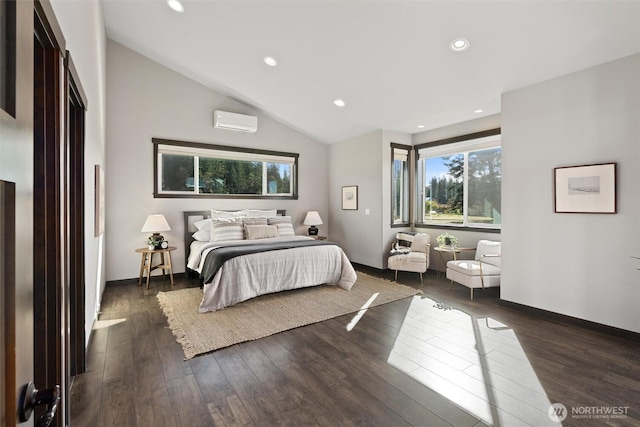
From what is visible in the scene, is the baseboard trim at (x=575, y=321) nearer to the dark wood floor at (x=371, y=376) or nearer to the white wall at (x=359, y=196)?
the dark wood floor at (x=371, y=376)

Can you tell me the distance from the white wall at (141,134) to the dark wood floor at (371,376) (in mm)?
1929

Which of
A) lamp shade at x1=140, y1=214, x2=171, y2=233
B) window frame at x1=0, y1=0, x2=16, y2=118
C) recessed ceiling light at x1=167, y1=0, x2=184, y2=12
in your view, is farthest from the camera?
lamp shade at x1=140, y1=214, x2=171, y2=233

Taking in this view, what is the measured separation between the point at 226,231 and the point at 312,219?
2053 mm

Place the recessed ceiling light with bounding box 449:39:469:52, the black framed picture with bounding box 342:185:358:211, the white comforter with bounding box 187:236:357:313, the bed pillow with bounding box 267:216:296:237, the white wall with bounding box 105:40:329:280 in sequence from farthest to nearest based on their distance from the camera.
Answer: the black framed picture with bounding box 342:185:358:211 → the bed pillow with bounding box 267:216:296:237 → the white wall with bounding box 105:40:329:280 → the white comforter with bounding box 187:236:357:313 → the recessed ceiling light with bounding box 449:39:469:52

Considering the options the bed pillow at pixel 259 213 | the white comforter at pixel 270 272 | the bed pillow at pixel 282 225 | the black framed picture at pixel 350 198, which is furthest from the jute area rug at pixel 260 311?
the black framed picture at pixel 350 198

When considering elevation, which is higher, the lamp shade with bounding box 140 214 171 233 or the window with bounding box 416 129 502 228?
the window with bounding box 416 129 502 228

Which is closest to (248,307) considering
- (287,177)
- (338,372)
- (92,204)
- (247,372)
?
(247,372)

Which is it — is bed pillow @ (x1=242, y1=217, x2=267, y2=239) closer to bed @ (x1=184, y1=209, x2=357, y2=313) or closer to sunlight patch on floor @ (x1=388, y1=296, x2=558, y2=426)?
bed @ (x1=184, y1=209, x2=357, y2=313)

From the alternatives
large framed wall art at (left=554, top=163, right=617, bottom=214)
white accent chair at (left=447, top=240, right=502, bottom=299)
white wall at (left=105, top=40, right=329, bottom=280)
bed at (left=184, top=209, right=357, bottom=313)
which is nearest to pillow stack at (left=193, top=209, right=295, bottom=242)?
bed at (left=184, top=209, right=357, bottom=313)

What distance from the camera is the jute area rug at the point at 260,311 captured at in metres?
2.96

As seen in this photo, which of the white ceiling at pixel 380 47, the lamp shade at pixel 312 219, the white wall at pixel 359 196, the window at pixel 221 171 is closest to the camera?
the white ceiling at pixel 380 47

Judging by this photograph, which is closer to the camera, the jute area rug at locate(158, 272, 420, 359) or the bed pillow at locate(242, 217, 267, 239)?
the jute area rug at locate(158, 272, 420, 359)

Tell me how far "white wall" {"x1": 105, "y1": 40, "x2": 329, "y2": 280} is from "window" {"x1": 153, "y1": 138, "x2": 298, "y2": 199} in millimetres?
135

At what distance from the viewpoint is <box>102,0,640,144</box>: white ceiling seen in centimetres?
281
